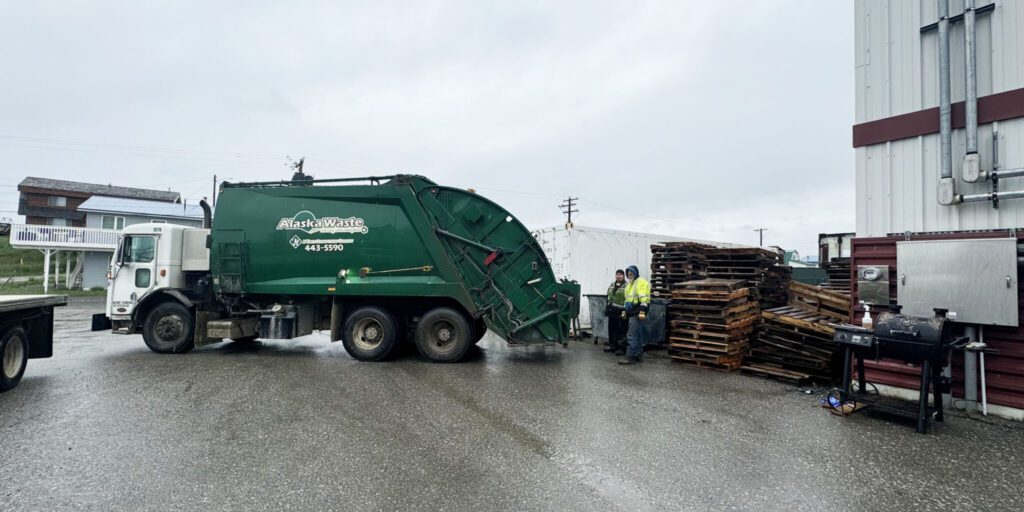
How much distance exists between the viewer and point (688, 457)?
4082 mm

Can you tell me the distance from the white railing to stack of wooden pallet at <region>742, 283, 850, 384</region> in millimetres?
30928

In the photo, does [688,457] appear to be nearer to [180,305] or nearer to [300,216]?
[300,216]

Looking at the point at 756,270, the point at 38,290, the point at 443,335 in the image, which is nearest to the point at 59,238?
the point at 38,290

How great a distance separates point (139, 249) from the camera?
8.70m

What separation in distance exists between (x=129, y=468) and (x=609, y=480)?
4.03 metres

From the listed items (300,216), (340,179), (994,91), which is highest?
(994,91)

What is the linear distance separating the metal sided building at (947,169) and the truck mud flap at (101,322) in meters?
12.9

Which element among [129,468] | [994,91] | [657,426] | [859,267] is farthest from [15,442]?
[994,91]

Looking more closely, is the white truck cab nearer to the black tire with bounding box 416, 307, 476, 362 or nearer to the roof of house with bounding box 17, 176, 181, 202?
the black tire with bounding box 416, 307, 476, 362

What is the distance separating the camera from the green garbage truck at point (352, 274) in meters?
8.06

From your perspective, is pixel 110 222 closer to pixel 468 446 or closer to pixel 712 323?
pixel 468 446

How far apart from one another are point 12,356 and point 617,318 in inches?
382

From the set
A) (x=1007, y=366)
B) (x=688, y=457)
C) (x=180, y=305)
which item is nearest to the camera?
(x=688, y=457)

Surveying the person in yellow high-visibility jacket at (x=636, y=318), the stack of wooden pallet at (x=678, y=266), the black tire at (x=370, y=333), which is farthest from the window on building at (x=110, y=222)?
the person in yellow high-visibility jacket at (x=636, y=318)
